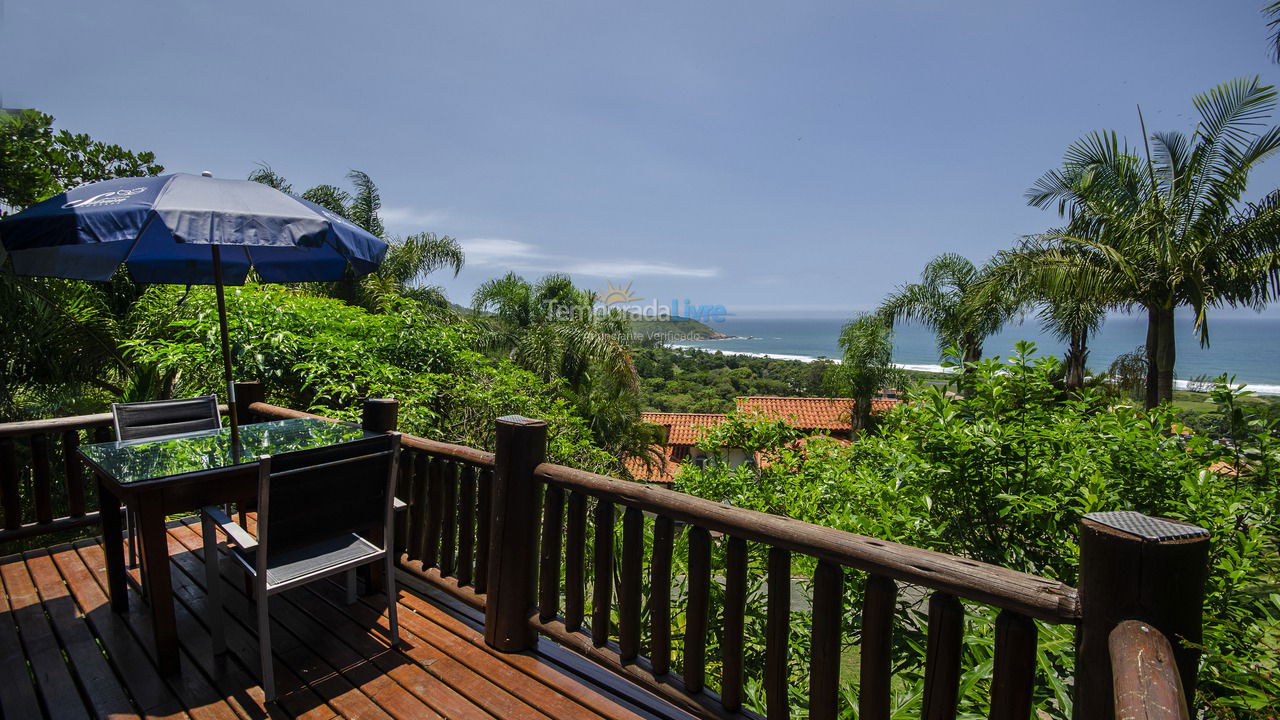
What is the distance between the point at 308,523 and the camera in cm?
231

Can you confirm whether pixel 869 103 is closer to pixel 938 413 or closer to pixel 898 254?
pixel 938 413

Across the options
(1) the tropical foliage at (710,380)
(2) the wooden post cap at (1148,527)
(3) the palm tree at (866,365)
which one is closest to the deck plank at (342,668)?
(2) the wooden post cap at (1148,527)

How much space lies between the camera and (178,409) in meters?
3.76

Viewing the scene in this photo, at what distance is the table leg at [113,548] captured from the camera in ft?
8.90

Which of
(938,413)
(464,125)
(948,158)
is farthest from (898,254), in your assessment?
(938,413)

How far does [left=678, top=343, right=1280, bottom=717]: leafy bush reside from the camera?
6.77 ft

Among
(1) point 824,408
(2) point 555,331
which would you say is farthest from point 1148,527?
(1) point 824,408

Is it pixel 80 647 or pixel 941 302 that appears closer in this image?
pixel 80 647

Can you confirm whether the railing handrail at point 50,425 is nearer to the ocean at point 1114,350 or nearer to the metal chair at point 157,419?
the metal chair at point 157,419

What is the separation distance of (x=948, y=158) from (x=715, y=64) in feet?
64.6

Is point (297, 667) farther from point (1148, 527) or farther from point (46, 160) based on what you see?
point (46, 160)


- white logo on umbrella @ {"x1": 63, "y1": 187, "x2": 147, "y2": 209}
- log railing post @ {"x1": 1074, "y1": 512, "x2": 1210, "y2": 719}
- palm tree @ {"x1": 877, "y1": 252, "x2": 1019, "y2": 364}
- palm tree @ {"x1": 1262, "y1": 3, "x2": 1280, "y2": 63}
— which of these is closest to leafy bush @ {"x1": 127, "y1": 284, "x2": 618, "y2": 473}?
white logo on umbrella @ {"x1": 63, "y1": 187, "x2": 147, "y2": 209}

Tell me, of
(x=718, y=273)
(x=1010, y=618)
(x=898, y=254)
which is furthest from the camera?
(x=718, y=273)

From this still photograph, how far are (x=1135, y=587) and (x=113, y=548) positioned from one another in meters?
3.77
